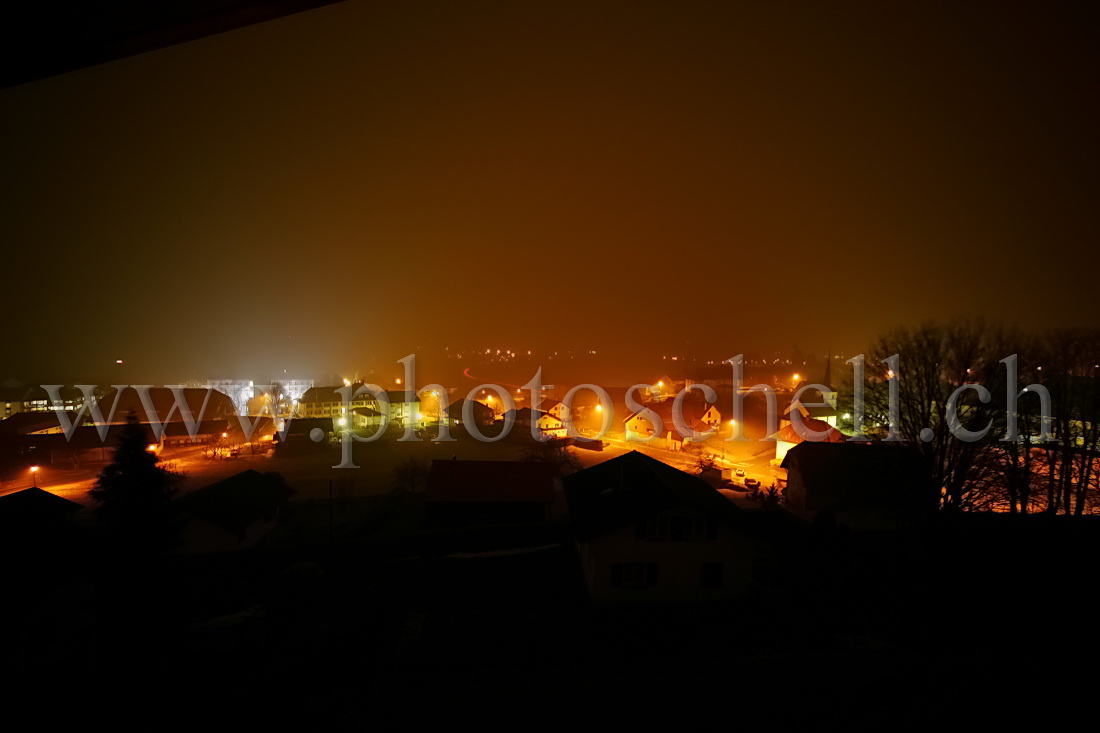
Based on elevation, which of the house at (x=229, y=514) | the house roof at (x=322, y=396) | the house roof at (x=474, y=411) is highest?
the house roof at (x=322, y=396)

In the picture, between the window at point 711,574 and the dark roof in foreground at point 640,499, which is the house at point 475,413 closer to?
the dark roof in foreground at point 640,499

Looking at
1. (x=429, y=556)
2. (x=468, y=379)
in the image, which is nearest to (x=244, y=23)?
(x=429, y=556)

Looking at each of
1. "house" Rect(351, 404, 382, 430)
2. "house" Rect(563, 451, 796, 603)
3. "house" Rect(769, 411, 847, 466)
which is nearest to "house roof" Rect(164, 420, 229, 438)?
"house" Rect(351, 404, 382, 430)

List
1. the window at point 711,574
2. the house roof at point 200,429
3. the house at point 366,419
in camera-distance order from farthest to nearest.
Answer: the house at point 366,419
the house roof at point 200,429
the window at point 711,574

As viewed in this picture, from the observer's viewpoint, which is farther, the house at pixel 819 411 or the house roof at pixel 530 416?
the house roof at pixel 530 416

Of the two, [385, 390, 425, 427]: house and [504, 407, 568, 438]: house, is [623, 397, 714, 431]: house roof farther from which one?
[385, 390, 425, 427]: house

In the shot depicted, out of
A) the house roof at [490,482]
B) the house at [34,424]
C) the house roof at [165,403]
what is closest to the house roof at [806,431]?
the house roof at [490,482]

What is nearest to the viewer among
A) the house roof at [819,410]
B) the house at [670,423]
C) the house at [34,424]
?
the house at [34,424]

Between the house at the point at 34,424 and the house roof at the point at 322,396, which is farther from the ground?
the house roof at the point at 322,396
